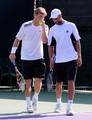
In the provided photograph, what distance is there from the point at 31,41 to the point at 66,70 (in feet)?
2.73

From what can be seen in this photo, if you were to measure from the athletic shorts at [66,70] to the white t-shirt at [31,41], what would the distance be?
405mm

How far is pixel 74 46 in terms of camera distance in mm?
8867

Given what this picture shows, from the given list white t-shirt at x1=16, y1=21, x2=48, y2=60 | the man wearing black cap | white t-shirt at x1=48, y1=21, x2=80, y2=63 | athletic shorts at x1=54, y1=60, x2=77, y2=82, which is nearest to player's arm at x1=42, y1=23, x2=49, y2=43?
white t-shirt at x1=16, y1=21, x2=48, y2=60

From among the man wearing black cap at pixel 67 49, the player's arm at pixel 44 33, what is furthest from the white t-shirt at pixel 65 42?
the player's arm at pixel 44 33

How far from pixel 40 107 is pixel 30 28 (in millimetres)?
1828

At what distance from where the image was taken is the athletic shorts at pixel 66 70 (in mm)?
8711

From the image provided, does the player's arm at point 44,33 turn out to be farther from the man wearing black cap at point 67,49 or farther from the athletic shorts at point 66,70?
the athletic shorts at point 66,70

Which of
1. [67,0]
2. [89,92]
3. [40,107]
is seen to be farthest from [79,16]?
[40,107]

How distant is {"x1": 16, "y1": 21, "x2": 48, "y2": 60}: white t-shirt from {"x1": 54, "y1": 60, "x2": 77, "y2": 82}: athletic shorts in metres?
0.40

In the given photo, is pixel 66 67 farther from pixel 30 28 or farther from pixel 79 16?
pixel 79 16

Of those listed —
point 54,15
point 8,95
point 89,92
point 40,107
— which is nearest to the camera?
point 54,15

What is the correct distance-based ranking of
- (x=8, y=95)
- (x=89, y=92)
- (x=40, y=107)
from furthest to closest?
(x=89, y=92) < (x=8, y=95) < (x=40, y=107)

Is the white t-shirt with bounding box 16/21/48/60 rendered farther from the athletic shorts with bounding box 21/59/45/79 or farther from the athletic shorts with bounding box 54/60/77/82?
the athletic shorts with bounding box 54/60/77/82

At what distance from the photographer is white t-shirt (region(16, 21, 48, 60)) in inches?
350
